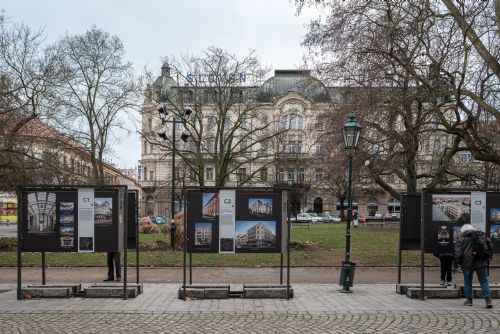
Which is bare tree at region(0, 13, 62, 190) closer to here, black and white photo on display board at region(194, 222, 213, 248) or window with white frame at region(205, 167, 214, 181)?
black and white photo on display board at region(194, 222, 213, 248)

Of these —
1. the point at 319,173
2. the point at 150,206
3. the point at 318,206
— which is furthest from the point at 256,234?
the point at 150,206

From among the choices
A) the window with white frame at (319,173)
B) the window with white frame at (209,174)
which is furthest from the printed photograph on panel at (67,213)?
the window with white frame at (209,174)

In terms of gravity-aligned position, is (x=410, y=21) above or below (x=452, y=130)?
above

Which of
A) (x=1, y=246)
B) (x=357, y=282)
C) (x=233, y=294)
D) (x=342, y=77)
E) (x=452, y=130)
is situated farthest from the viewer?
(x=1, y=246)

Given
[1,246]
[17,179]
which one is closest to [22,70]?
[17,179]

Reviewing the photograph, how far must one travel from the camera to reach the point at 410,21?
1477 cm

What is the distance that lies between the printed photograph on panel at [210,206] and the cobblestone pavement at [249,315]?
6.02 feet

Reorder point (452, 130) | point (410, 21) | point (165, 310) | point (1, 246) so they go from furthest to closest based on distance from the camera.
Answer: point (1, 246)
point (452, 130)
point (410, 21)
point (165, 310)

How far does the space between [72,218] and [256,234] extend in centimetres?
396

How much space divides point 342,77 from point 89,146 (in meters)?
19.9

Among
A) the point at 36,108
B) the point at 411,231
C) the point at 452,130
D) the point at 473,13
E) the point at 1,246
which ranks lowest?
the point at 1,246

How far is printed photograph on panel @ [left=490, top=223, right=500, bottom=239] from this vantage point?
1100cm

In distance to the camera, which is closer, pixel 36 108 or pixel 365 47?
pixel 365 47

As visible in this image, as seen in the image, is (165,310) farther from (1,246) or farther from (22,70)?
(22,70)
